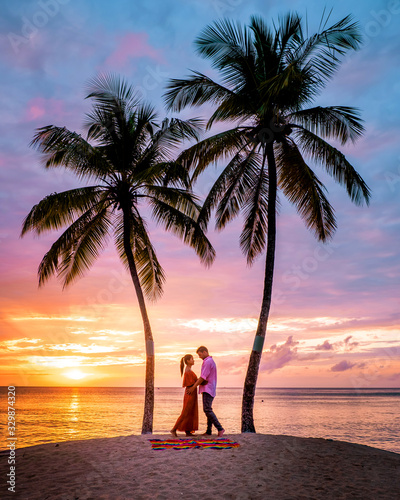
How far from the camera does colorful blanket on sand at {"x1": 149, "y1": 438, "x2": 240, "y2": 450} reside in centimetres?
852

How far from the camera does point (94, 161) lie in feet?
42.8

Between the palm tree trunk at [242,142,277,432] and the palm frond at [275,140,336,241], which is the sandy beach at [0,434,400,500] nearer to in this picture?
the palm tree trunk at [242,142,277,432]

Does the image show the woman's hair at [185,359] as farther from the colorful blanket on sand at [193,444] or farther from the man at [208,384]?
the colorful blanket on sand at [193,444]

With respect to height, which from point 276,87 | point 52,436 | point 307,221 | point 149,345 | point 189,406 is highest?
point 276,87

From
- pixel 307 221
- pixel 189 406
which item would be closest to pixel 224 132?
pixel 307 221

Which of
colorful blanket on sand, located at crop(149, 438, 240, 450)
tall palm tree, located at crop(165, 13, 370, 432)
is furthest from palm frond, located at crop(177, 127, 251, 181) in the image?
colorful blanket on sand, located at crop(149, 438, 240, 450)

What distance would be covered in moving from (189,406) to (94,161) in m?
7.42

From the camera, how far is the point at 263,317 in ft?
38.7

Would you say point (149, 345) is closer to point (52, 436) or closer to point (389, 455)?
point (389, 455)

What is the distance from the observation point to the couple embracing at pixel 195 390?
9664 millimetres

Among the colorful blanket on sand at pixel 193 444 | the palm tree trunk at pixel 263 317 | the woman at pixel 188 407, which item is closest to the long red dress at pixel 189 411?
the woman at pixel 188 407

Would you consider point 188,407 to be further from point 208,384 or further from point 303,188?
point 303,188

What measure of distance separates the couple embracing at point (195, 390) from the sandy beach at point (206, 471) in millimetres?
866

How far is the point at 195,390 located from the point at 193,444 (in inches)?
50.0
